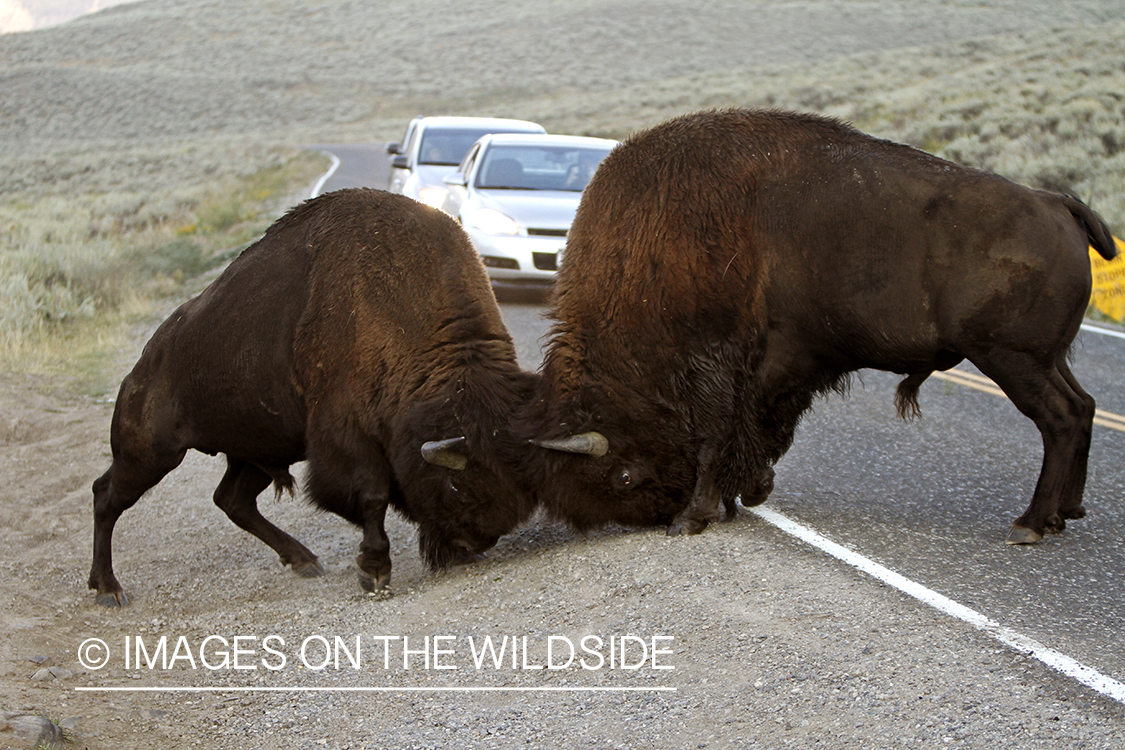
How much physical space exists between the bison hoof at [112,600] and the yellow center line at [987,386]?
6.11 meters

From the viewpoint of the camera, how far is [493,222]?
12758mm

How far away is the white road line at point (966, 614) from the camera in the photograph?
12.3 ft

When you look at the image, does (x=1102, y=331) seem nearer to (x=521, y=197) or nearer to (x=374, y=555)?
(x=521, y=197)

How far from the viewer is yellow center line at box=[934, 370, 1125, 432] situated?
25.7 ft

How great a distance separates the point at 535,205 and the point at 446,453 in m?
8.40

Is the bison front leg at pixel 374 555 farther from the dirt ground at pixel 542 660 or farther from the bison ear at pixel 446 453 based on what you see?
the bison ear at pixel 446 453

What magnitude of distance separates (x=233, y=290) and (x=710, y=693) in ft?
10.8

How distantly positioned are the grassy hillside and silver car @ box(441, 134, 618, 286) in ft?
14.9

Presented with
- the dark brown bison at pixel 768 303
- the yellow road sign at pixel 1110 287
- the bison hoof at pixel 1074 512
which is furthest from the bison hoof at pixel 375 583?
the yellow road sign at pixel 1110 287

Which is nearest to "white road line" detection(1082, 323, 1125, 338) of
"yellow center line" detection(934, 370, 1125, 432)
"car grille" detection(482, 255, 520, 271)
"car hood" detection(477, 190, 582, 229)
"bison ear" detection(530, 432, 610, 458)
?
"yellow center line" detection(934, 370, 1125, 432)

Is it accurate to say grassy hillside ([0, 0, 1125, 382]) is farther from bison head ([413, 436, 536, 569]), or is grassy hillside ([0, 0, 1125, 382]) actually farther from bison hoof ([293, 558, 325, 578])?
bison head ([413, 436, 536, 569])

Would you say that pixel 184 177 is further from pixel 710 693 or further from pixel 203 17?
pixel 203 17

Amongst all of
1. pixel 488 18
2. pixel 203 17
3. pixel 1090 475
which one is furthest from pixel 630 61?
pixel 1090 475

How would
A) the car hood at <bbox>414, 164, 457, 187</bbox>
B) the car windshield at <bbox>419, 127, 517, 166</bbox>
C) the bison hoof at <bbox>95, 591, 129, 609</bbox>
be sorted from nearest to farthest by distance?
the bison hoof at <bbox>95, 591, 129, 609</bbox> → the car hood at <bbox>414, 164, 457, 187</bbox> → the car windshield at <bbox>419, 127, 517, 166</bbox>
